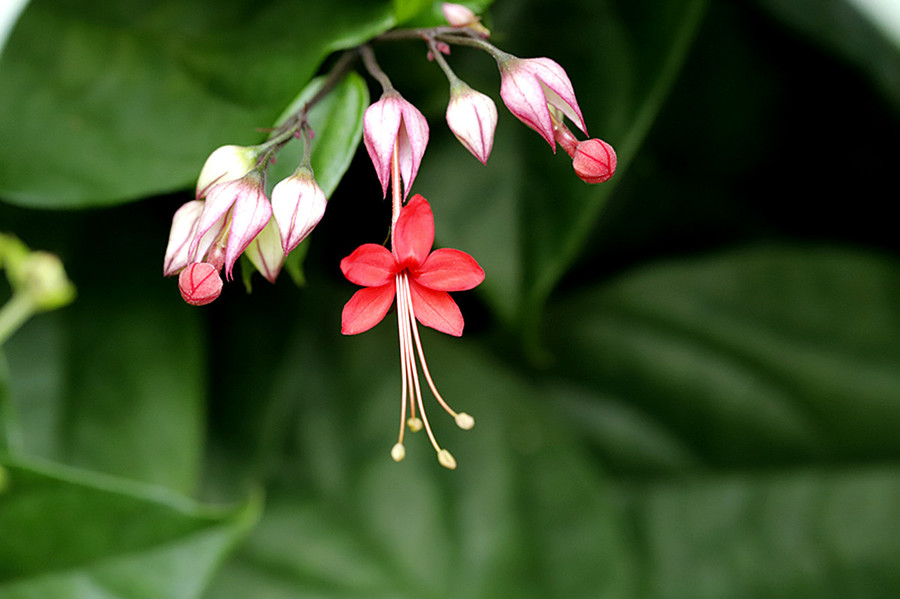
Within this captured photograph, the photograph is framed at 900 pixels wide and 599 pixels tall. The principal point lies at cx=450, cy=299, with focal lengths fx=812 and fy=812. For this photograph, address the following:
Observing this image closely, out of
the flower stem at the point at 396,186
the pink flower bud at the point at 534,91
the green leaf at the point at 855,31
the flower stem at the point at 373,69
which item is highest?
the green leaf at the point at 855,31

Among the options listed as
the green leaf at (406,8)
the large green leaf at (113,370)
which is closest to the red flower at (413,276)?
the green leaf at (406,8)

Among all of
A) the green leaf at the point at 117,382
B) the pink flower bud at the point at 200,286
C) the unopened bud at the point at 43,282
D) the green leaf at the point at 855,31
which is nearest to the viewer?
the pink flower bud at the point at 200,286

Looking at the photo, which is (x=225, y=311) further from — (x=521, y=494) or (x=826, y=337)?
(x=826, y=337)

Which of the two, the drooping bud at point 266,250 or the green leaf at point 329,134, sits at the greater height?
the green leaf at point 329,134

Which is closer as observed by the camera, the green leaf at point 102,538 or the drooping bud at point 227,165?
the drooping bud at point 227,165

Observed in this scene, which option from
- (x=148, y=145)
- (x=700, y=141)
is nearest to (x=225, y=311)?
(x=148, y=145)

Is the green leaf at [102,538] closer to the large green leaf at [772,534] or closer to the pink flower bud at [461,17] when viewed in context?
the pink flower bud at [461,17]

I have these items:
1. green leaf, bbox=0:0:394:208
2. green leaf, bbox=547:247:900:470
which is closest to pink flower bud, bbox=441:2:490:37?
green leaf, bbox=0:0:394:208

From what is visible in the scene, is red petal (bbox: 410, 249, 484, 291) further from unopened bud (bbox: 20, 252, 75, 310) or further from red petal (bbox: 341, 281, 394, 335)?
unopened bud (bbox: 20, 252, 75, 310)

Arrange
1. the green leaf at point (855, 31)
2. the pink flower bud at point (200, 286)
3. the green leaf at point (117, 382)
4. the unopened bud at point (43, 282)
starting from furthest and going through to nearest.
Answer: the green leaf at point (855, 31) < the green leaf at point (117, 382) < the unopened bud at point (43, 282) < the pink flower bud at point (200, 286)
